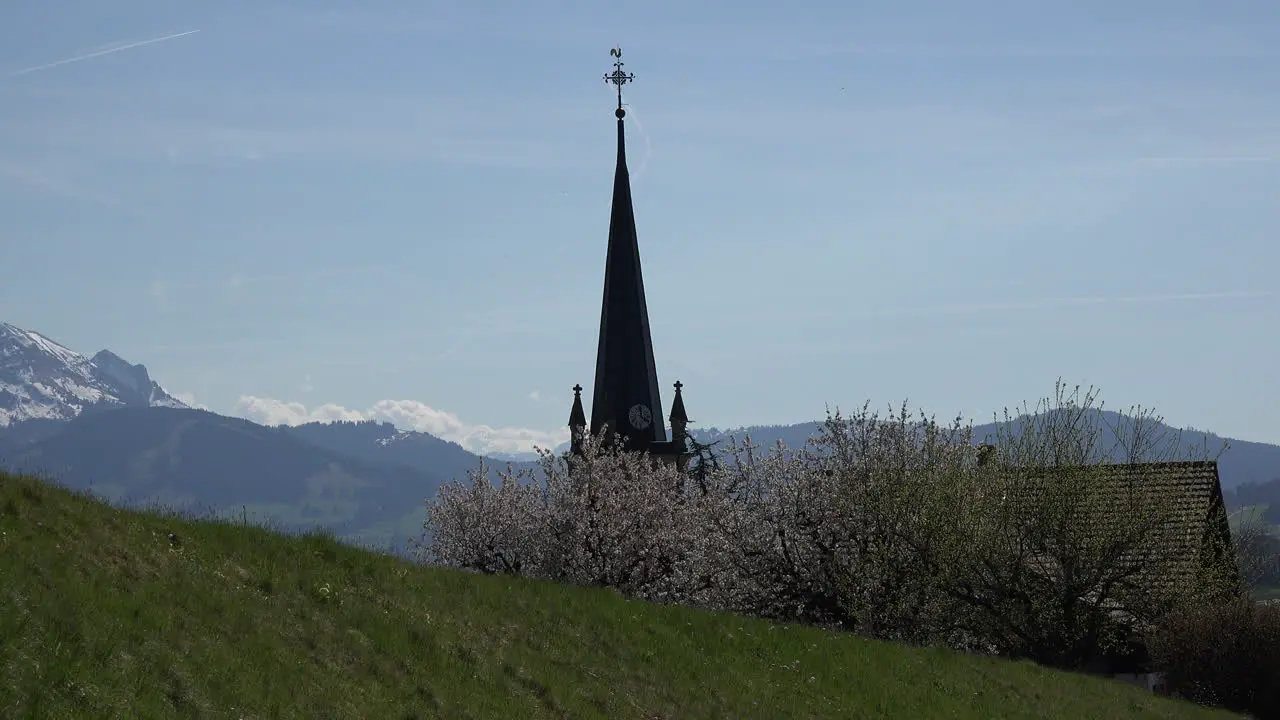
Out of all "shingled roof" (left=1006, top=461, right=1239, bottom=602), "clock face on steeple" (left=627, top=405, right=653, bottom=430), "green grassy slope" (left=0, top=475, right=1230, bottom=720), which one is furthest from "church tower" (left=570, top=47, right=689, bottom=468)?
"green grassy slope" (left=0, top=475, right=1230, bottom=720)

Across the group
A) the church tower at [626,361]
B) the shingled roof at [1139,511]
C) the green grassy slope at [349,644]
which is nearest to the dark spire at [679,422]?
the church tower at [626,361]

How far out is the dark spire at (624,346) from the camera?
70438 millimetres

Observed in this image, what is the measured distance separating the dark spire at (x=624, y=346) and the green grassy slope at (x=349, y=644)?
4419 centimetres

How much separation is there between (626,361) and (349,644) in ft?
180

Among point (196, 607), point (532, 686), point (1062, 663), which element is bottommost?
point (1062, 663)

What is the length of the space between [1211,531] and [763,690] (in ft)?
98.4

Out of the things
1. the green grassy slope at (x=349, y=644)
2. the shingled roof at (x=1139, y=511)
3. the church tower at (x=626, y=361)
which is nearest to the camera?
the green grassy slope at (x=349, y=644)

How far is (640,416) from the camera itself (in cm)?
7056

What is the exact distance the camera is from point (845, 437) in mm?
48281

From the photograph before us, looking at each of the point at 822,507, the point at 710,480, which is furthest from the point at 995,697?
the point at 710,480

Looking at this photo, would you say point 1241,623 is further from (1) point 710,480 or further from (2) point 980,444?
(1) point 710,480

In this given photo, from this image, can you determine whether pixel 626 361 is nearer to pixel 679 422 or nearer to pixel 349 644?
pixel 679 422

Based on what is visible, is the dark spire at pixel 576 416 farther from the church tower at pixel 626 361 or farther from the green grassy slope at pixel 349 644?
the green grassy slope at pixel 349 644

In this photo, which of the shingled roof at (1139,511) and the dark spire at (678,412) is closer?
the shingled roof at (1139,511)
